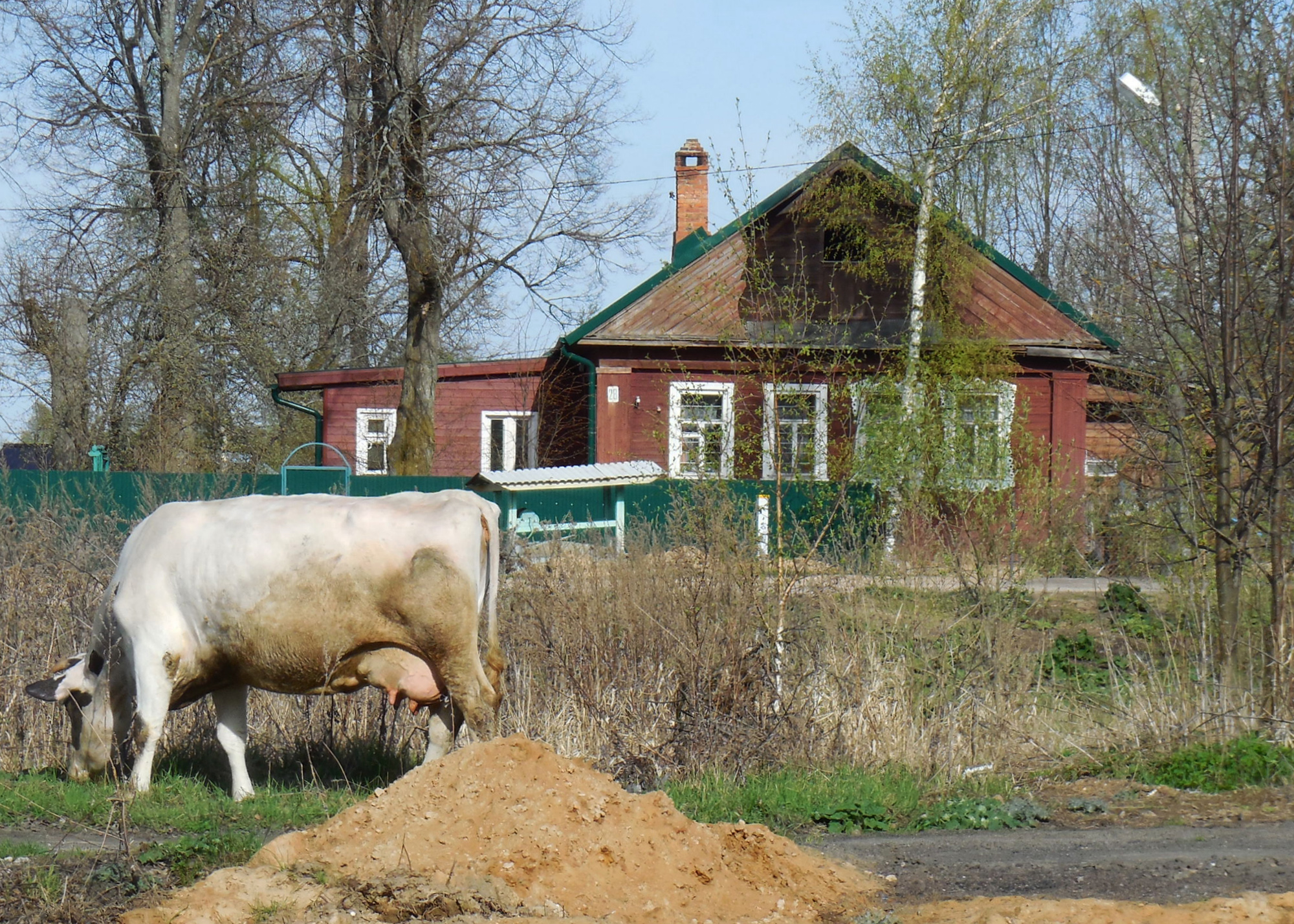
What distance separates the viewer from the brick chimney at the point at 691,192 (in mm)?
27297

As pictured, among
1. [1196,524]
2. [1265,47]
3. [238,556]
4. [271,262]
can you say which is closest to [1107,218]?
[1265,47]

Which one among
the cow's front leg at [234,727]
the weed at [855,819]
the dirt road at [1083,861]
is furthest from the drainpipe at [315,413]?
the dirt road at [1083,861]

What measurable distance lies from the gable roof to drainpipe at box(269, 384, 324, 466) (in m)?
7.24

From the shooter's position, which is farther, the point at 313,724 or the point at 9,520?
the point at 9,520

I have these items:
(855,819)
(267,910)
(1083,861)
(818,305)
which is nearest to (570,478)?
(818,305)

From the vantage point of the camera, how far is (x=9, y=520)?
37.1ft

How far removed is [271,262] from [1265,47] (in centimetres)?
2368

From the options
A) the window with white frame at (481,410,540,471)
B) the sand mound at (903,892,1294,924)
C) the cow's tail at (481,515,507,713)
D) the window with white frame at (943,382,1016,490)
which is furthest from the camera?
the window with white frame at (481,410,540,471)

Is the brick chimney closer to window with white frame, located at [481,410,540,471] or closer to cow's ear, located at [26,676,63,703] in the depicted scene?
window with white frame, located at [481,410,540,471]

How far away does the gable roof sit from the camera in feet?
76.1

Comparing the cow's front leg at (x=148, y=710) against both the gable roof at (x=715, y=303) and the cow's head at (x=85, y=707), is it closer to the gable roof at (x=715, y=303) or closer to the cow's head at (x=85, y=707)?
the cow's head at (x=85, y=707)

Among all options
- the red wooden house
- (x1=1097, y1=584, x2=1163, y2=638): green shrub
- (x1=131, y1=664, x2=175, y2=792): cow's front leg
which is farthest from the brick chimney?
(x1=131, y1=664, x2=175, y2=792): cow's front leg

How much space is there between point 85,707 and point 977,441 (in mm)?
Result: 13002

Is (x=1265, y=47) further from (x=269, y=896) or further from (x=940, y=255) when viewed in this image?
(x=940, y=255)
